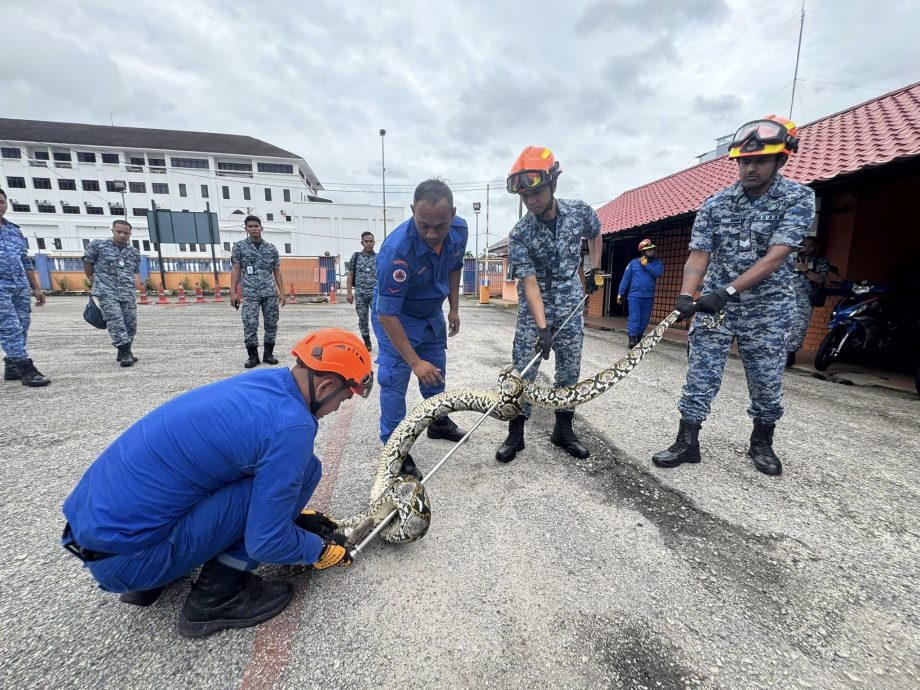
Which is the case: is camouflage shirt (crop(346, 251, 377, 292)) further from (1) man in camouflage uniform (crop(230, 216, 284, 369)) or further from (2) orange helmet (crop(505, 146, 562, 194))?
(2) orange helmet (crop(505, 146, 562, 194))

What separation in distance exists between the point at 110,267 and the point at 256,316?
2.32 m

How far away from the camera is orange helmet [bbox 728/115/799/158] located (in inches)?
109

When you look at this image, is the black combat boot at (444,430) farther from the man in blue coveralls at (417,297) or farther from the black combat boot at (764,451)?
the black combat boot at (764,451)

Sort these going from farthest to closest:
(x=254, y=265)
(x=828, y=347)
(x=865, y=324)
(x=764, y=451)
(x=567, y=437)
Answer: (x=254, y=265)
(x=828, y=347)
(x=865, y=324)
(x=567, y=437)
(x=764, y=451)

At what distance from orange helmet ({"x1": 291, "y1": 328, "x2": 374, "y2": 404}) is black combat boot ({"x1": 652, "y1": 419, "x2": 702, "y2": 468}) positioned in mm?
2546

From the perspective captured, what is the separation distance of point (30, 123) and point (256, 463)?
77.6 metres

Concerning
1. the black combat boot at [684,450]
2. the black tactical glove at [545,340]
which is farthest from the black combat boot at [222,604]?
the black combat boot at [684,450]

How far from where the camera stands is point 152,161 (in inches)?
1946

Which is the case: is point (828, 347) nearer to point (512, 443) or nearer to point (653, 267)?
point (653, 267)

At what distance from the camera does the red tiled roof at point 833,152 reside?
570 centimetres

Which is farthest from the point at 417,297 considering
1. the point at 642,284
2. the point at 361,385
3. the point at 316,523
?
the point at 642,284

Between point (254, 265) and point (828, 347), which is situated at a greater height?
point (254, 265)

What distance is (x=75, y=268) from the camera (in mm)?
22859

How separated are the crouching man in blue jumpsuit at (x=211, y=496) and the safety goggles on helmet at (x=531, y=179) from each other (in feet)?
6.55
